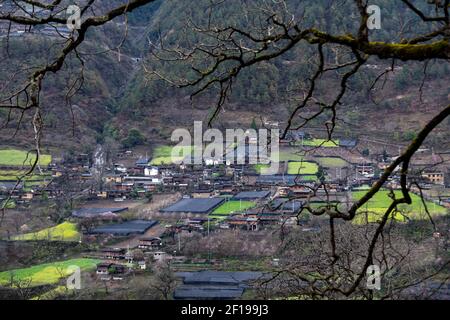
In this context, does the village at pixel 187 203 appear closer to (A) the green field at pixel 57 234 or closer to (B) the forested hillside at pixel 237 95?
(A) the green field at pixel 57 234

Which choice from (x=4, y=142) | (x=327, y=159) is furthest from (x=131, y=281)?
(x=4, y=142)

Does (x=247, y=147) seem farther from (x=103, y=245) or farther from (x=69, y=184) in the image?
(x=103, y=245)

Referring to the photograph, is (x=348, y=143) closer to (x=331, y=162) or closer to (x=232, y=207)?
(x=331, y=162)

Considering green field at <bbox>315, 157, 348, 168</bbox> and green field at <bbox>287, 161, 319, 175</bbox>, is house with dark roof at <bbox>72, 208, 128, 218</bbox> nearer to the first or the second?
green field at <bbox>287, 161, 319, 175</bbox>

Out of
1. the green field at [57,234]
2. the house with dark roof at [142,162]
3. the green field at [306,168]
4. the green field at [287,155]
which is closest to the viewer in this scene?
the green field at [57,234]

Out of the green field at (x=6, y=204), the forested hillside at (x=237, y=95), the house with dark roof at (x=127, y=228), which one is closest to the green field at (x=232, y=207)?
the house with dark roof at (x=127, y=228)
